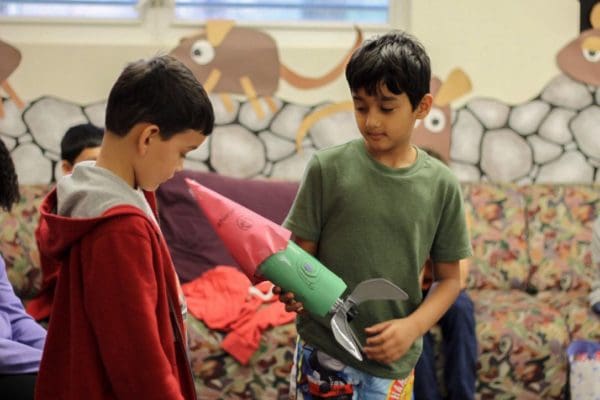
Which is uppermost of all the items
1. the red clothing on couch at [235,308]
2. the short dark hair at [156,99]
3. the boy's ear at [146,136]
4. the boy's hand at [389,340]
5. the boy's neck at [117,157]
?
the short dark hair at [156,99]

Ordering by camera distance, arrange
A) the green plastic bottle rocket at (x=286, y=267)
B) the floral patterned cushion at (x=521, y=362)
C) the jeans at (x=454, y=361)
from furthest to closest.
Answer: the floral patterned cushion at (x=521, y=362) < the jeans at (x=454, y=361) < the green plastic bottle rocket at (x=286, y=267)

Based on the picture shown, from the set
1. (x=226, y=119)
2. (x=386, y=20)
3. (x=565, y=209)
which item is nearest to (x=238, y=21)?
(x=226, y=119)

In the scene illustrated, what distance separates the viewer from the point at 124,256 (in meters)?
1.25

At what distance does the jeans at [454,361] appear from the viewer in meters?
2.83

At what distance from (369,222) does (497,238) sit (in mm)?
2147

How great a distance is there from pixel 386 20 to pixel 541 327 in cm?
169

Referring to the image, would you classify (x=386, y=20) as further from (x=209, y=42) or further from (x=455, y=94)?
(x=209, y=42)

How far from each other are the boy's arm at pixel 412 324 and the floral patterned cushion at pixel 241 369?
129 cm

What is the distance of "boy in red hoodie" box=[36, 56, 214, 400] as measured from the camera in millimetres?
1252

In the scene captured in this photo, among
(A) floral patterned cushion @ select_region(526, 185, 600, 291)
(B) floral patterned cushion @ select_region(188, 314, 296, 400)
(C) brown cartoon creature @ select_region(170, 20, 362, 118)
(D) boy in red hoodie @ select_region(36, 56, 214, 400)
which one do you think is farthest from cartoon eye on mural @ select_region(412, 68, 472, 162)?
(D) boy in red hoodie @ select_region(36, 56, 214, 400)

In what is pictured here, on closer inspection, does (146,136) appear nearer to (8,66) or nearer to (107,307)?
(107,307)

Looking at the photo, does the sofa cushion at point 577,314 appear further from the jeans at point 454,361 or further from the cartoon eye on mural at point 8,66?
the cartoon eye on mural at point 8,66

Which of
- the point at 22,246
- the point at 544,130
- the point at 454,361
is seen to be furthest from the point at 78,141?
the point at 544,130

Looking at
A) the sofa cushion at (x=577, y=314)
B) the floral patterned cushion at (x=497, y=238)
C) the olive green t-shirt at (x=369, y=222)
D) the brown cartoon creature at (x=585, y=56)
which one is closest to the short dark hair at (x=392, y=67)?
the olive green t-shirt at (x=369, y=222)
